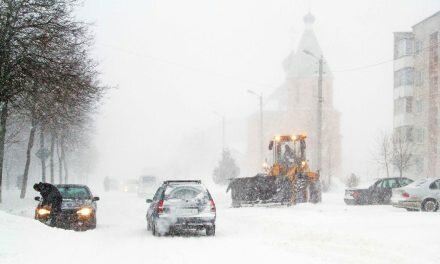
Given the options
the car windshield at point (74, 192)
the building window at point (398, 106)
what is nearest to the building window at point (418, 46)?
the building window at point (398, 106)

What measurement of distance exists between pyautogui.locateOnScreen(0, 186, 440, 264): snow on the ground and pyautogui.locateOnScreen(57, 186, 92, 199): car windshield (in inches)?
47.4

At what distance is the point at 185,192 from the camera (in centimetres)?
1677

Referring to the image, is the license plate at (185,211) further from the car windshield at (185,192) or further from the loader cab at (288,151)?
the loader cab at (288,151)

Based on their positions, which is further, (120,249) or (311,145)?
(311,145)

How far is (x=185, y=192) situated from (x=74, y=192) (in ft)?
14.9

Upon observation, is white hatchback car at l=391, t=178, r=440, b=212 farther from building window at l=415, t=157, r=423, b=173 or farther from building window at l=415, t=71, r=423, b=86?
building window at l=415, t=71, r=423, b=86

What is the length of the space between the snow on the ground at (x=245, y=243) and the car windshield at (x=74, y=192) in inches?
47.4

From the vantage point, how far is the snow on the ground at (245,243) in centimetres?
1170

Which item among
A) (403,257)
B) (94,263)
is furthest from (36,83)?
(403,257)

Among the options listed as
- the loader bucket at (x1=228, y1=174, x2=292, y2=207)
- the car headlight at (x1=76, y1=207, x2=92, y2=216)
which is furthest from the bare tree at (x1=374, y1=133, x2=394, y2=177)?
the car headlight at (x1=76, y1=207, x2=92, y2=216)

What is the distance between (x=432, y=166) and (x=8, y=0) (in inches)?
1685

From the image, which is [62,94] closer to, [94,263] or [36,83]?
[36,83]

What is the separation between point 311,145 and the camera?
8956 centimetres

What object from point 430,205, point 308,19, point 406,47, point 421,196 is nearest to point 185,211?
point 421,196
